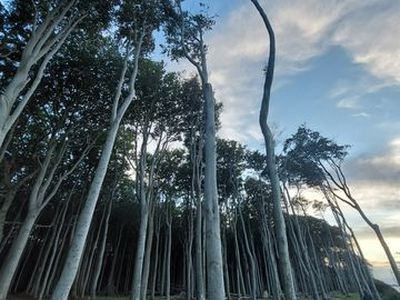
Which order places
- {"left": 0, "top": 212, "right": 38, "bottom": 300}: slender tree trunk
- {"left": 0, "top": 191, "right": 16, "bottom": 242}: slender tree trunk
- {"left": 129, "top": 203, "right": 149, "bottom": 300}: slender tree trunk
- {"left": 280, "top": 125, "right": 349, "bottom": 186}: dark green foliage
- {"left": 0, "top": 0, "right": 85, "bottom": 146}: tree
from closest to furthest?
{"left": 0, "top": 0, "right": 85, "bottom": 146}: tree
{"left": 0, "top": 212, "right": 38, "bottom": 300}: slender tree trunk
{"left": 129, "top": 203, "right": 149, "bottom": 300}: slender tree trunk
{"left": 0, "top": 191, "right": 16, "bottom": 242}: slender tree trunk
{"left": 280, "top": 125, "right": 349, "bottom": 186}: dark green foliage

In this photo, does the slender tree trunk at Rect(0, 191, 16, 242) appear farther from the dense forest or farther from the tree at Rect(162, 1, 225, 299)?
the tree at Rect(162, 1, 225, 299)

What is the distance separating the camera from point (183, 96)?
16.9m

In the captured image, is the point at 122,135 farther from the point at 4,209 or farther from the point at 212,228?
the point at 212,228

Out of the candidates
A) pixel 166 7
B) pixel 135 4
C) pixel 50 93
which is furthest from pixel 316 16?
pixel 50 93

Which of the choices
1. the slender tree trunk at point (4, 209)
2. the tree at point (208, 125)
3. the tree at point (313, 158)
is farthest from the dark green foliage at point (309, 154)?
the slender tree trunk at point (4, 209)

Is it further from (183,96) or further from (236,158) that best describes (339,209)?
(183,96)

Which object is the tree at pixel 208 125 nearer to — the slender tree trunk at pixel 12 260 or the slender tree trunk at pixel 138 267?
the slender tree trunk at pixel 138 267

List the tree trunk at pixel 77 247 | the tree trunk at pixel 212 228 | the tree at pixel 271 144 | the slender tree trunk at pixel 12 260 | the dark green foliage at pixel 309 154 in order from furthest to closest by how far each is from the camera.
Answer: the dark green foliage at pixel 309 154
the slender tree trunk at pixel 12 260
the tree at pixel 271 144
the tree trunk at pixel 212 228
the tree trunk at pixel 77 247

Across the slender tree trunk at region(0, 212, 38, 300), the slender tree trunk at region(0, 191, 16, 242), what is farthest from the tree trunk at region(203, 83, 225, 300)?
the slender tree trunk at region(0, 191, 16, 242)

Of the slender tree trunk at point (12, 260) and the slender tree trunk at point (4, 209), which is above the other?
the slender tree trunk at point (4, 209)

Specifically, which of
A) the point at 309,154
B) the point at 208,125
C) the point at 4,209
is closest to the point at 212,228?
the point at 208,125

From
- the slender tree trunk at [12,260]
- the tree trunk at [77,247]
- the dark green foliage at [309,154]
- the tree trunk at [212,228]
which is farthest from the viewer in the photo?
the dark green foliage at [309,154]

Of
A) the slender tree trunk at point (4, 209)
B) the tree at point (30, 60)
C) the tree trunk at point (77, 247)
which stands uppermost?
the tree at point (30, 60)

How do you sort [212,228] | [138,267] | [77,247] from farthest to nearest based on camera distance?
1. [138,267]
2. [212,228]
3. [77,247]
